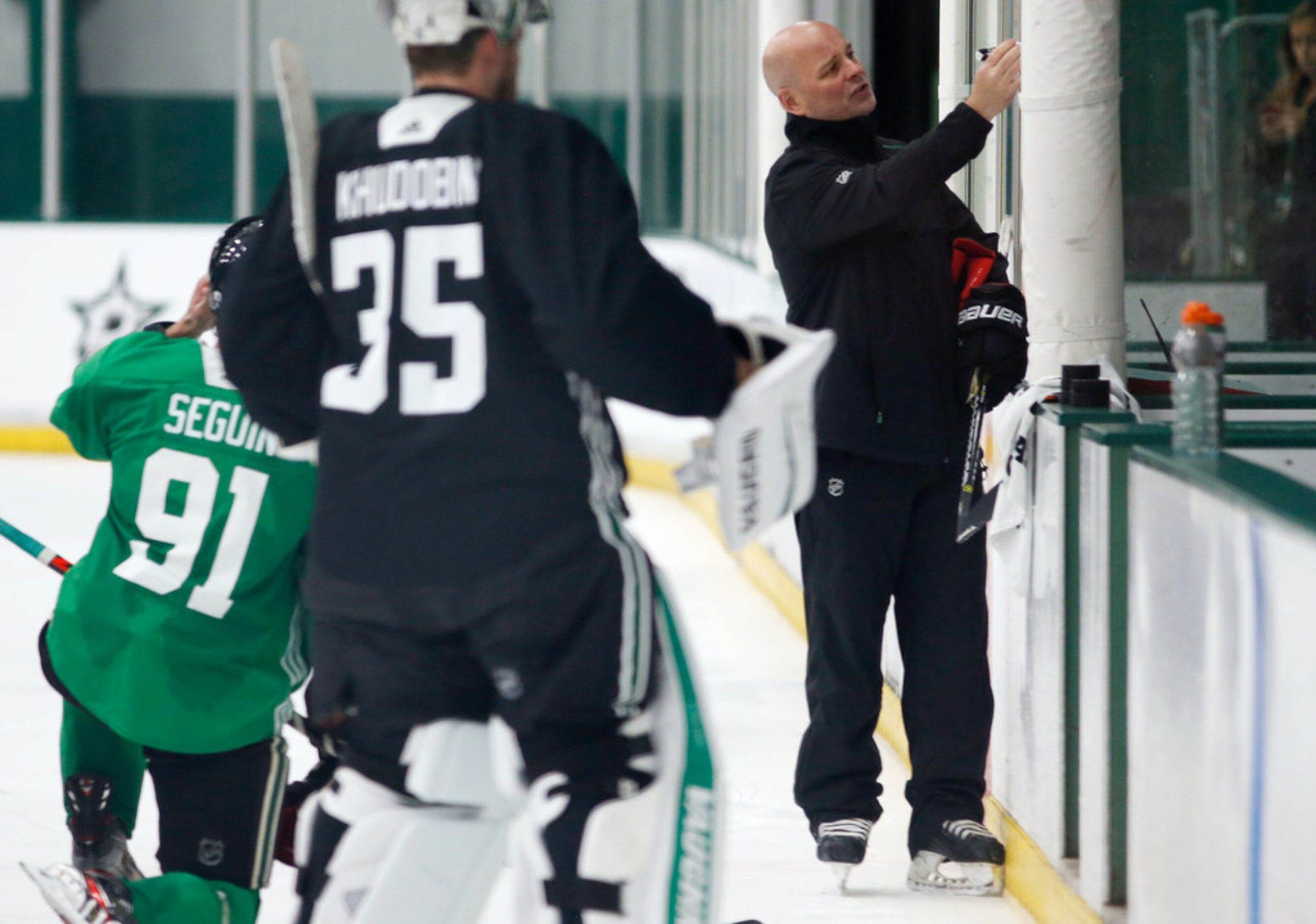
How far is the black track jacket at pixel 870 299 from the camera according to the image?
316 centimetres

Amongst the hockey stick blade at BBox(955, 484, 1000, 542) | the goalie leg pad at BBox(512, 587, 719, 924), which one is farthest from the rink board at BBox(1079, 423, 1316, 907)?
the goalie leg pad at BBox(512, 587, 719, 924)

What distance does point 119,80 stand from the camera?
12211 mm

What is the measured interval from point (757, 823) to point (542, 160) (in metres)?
2.13

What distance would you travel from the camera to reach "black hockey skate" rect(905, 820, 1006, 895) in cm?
315

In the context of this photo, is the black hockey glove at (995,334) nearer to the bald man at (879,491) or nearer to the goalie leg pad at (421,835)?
the bald man at (879,491)

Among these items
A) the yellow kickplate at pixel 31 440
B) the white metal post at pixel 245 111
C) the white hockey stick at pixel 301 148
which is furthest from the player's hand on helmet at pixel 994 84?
the white metal post at pixel 245 111

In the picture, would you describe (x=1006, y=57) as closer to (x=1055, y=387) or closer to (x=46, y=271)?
(x=1055, y=387)

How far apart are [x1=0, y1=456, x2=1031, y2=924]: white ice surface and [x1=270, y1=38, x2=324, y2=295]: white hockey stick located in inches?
23.9

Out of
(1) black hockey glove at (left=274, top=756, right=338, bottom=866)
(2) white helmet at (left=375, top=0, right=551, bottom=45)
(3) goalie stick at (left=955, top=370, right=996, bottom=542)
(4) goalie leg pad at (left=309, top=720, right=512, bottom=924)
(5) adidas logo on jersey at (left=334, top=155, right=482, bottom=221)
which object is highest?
(2) white helmet at (left=375, top=0, right=551, bottom=45)

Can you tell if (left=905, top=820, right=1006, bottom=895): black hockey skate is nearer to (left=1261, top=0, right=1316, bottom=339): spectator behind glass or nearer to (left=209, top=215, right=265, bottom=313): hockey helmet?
(left=209, top=215, right=265, bottom=313): hockey helmet

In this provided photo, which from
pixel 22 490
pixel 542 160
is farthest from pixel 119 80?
pixel 542 160

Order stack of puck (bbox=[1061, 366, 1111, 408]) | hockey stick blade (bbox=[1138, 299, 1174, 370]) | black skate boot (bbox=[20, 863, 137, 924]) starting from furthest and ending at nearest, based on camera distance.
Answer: hockey stick blade (bbox=[1138, 299, 1174, 370]), stack of puck (bbox=[1061, 366, 1111, 408]), black skate boot (bbox=[20, 863, 137, 924])

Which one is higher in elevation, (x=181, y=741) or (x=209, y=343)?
(x=209, y=343)

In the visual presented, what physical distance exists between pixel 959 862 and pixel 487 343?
1.65m
